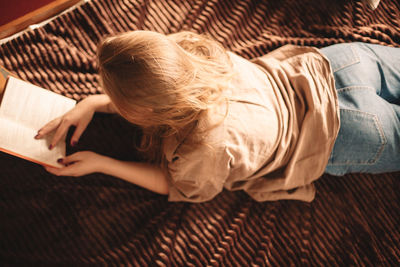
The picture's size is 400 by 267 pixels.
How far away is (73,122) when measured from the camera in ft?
2.46

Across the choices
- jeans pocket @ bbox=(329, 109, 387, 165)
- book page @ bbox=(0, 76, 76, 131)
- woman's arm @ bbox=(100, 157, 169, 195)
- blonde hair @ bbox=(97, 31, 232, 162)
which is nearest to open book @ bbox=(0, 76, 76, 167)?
book page @ bbox=(0, 76, 76, 131)

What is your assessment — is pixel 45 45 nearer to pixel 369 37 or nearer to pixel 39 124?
pixel 39 124

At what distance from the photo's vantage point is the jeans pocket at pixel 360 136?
2.24 feet

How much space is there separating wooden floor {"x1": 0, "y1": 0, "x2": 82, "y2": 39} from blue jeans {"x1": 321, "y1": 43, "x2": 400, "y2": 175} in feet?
2.43

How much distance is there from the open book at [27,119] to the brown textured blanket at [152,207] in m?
0.08

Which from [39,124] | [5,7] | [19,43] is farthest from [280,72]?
[5,7]

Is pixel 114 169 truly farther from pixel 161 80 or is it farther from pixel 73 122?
pixel 161 80

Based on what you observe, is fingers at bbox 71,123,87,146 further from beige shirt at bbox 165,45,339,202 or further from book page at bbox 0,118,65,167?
beige shirt at bbox 165,45,339,202

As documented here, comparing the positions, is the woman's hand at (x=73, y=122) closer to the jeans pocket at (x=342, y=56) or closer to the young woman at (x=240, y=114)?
the young woman at (x=240, y=114)

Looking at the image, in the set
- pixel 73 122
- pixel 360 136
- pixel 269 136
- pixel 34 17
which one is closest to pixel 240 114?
pixel 269 136

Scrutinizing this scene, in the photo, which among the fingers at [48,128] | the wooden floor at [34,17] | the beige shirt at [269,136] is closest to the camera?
the beige shirt at [269,136]

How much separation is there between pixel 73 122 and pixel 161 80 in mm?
357

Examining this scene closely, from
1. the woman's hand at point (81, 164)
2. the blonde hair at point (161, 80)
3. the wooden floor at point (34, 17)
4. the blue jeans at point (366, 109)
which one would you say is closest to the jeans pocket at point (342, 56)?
the blue jeans at point (366, 109)

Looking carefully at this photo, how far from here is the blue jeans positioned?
69 centimetres
